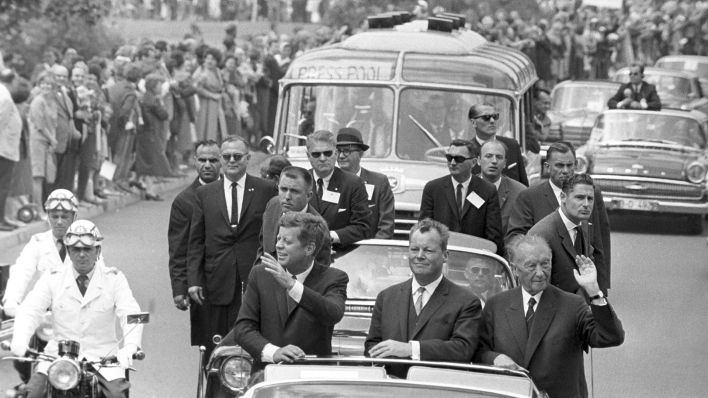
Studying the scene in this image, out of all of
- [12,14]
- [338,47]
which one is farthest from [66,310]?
[12,14]

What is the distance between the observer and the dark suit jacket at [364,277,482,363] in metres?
8.26

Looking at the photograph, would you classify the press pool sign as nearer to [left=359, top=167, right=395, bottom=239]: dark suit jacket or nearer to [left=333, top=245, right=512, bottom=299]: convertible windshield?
[left=359, top=167, right=395, bottom=239]: dark suit jacket

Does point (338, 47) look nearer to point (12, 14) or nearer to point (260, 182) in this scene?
point (260, 182)

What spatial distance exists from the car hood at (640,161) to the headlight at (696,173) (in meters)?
0.11

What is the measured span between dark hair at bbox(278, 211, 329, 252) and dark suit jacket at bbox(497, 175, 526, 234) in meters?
4.16

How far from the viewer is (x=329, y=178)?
11.8 m

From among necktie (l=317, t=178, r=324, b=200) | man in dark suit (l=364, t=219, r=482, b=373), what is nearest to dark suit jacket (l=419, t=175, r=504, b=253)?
necktie (l=317, t=178, r=324, b=200)

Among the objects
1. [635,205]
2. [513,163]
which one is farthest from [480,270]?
[635,205]

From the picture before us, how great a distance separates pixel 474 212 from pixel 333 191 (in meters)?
1.17

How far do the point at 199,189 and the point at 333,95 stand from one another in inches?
207

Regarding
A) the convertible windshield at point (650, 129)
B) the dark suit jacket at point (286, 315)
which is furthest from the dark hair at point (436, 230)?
the convertible windshield at point (650, 129)

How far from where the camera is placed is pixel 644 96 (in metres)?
26.5

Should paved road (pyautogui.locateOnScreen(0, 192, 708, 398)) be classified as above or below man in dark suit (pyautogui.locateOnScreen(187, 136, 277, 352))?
below

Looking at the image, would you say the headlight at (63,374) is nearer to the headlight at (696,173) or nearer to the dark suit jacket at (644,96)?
the headlight at (696,173)
